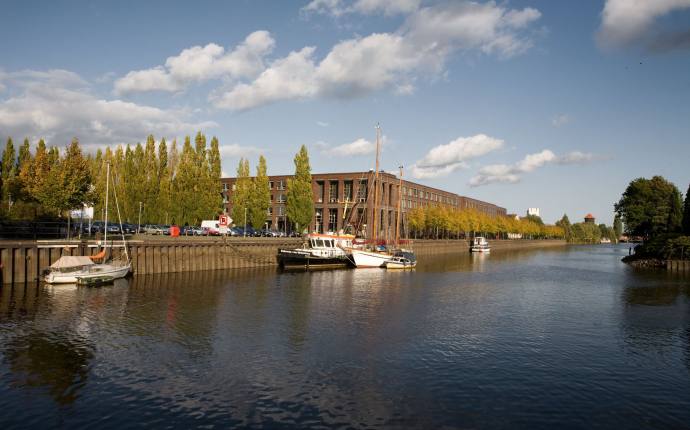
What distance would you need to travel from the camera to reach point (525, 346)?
90.3 feet

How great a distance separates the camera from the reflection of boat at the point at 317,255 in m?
69.0

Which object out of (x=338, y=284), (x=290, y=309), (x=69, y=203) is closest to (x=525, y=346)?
(x=290, y=309)

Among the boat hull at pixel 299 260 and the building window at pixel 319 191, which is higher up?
the building window at pixel 319 191

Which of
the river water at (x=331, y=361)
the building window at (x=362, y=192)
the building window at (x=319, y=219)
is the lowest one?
the river water at (x=331, y=361)

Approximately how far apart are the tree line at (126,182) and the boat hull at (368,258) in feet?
95.0

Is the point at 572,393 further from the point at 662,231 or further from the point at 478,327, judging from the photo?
the point at 662,231

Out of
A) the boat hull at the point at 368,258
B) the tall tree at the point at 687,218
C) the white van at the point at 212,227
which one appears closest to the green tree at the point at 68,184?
the white van at the point at 212,227

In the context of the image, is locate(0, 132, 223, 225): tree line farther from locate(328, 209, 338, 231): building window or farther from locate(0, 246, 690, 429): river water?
locate(328, 209, 338, 231): building window

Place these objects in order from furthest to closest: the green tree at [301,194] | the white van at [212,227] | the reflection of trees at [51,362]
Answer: the green tree at [301,194]
the white van at [212,227]
the reflection of trees at [51,362]

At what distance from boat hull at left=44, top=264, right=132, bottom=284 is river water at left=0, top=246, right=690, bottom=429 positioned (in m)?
1.01

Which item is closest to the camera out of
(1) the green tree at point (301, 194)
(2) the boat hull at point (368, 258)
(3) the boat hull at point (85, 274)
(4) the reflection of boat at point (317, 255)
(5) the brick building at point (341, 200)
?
(3) the boat hull at point (85, 274)

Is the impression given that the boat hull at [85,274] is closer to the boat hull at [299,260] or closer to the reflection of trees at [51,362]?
the reflection of trees at [51,362]

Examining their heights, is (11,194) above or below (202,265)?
above

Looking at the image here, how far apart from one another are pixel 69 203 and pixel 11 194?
3044 cm
